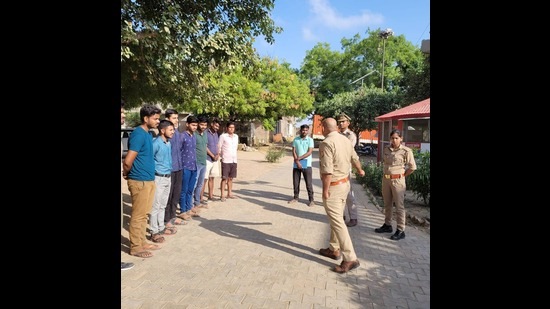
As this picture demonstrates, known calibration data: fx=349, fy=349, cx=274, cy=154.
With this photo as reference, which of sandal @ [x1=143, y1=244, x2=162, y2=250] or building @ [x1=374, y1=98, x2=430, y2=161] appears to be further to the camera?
building @ [x1=374, y1=98, x2=430, y2=161]

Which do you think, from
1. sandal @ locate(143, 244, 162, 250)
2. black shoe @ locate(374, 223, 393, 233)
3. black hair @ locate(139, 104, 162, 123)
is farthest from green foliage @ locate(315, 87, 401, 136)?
black hair @ locate(139, 104, 162, 123)

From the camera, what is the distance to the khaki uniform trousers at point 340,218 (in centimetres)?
A: 409

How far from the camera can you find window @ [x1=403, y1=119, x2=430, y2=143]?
1568 cm

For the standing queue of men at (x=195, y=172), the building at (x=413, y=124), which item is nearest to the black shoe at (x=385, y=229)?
the standing queue of men at (x=195, y=172)

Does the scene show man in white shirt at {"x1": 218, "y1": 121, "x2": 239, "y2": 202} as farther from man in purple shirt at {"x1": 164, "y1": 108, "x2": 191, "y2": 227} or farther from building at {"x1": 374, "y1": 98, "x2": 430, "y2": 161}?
building at {"x1": 374, "y1": 98, "x2": 430, "y2": 161}

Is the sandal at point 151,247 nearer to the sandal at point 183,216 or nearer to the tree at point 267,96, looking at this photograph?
the sandal at point 183,216

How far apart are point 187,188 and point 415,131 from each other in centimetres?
1290

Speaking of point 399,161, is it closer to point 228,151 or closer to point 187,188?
point 187,188

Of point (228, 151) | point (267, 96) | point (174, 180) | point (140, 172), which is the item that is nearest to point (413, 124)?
point (228, 151)

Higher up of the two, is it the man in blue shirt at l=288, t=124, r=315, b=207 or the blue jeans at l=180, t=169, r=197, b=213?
the man in blue shirt at l=288, t=124, r=315, b=207

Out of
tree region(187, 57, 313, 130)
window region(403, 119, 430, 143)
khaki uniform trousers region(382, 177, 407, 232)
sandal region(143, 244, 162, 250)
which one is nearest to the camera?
sandal region(143, 244, 162, 250)

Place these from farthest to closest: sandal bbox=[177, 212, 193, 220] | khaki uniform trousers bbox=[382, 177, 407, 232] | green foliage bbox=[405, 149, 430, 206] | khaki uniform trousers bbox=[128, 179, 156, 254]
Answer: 1. green foliage bbox=[405, 149, 430, 206]
2. sandal bbox=[177, 212, 193, 220]
3. khaki uniform trousers bbox=[382, 177, 407, 232]
4. khaki uniform trousers bbox=[128, 179, 156, 254]
